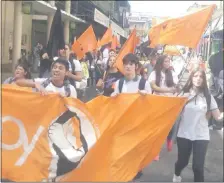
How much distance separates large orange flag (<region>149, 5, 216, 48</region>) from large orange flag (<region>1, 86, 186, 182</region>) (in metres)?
1.61

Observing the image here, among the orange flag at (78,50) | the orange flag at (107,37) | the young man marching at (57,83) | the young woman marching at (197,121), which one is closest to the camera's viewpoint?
the young man marching at (57,83)

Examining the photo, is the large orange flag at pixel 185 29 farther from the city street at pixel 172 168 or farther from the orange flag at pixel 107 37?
the orange flag at pixel 107 37

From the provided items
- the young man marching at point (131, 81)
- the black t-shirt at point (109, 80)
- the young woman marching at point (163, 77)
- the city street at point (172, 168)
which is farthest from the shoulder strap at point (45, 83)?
the black t-shirt at point (109, 80)

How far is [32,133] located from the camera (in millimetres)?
4648

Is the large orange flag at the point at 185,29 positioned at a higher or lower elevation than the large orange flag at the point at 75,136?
higher

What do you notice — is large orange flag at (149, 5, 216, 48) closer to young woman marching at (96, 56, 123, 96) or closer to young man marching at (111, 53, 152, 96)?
young man marching at (111, 53, 152, 96)

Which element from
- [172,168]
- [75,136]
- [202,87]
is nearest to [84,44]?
[172,168]

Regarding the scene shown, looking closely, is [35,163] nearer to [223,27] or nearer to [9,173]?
[9,173]

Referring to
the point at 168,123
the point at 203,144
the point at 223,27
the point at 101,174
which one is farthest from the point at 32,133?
the point at 223,27

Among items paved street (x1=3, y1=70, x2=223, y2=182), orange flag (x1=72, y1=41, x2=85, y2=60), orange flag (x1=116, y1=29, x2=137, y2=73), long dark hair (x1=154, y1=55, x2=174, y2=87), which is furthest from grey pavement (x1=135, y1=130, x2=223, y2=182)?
orange flag (x1=72, y1=41, x2=85, y2=60)

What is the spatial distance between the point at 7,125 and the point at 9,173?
514 mm

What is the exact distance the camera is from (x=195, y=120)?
5.21 metres

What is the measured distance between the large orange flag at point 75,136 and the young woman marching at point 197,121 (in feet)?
1.66

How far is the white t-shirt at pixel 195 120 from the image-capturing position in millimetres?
5199
